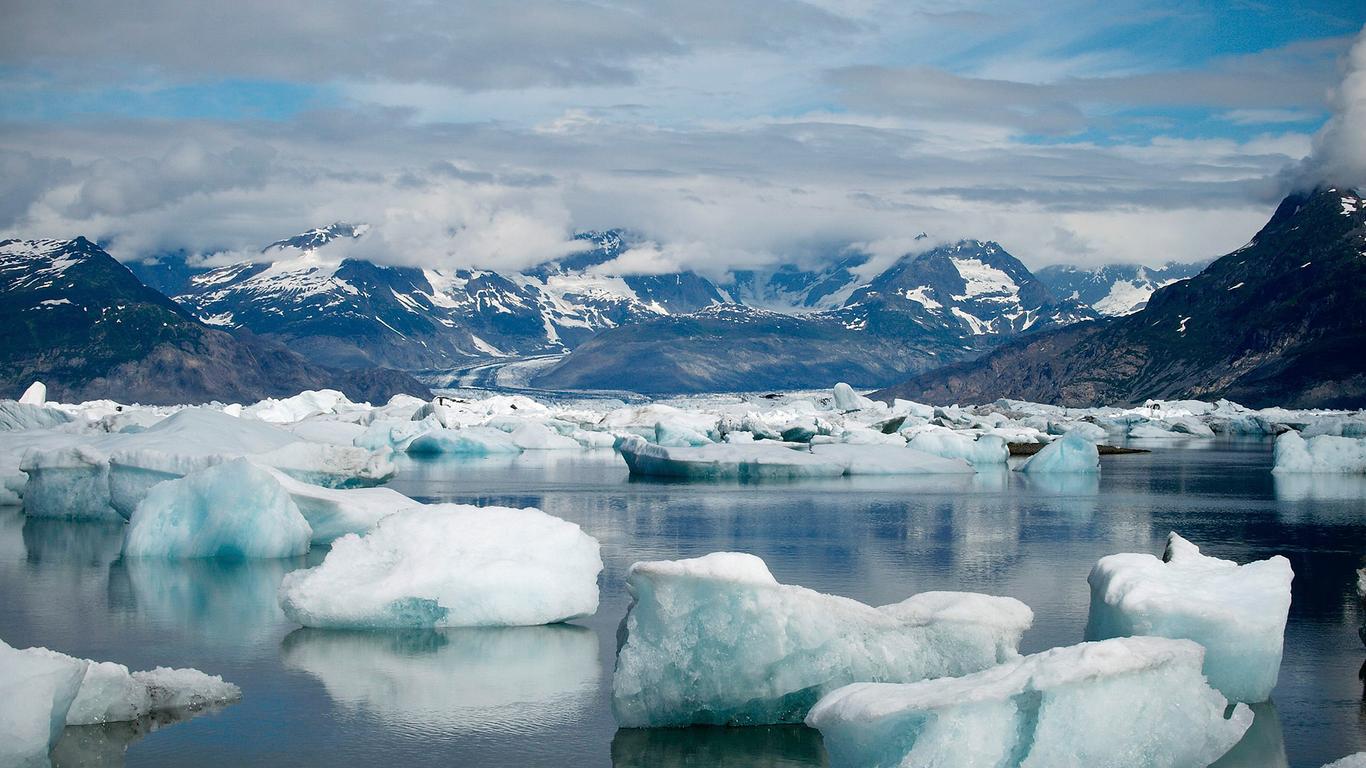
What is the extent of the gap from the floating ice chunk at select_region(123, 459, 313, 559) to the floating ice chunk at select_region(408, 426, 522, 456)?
34.4 m

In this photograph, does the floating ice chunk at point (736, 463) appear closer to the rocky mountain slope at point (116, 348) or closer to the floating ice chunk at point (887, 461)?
the floating ice chunk at point (887, 461)

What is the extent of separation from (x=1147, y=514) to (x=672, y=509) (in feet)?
32.4

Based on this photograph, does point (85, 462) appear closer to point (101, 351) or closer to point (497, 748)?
point (497, 748)

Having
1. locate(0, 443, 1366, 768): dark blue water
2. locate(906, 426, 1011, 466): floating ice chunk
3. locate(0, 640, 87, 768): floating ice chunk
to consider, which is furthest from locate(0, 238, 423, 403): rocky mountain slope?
locate(0, 640, 87, 768): floating ice chunk

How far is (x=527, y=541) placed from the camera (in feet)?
42.8

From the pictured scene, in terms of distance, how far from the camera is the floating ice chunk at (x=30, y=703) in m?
7.77

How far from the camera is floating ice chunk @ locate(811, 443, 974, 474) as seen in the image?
38.3 meters

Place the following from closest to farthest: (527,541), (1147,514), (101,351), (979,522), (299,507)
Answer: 1. (527,541)
2. (299,507)
3. (979,522)
4. (1147,514)
5. (101,351)

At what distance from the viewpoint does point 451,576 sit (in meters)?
12.7

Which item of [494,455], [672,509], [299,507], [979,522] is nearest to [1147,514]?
[979,522]

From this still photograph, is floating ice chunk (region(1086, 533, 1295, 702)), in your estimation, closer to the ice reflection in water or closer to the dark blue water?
the dark blue water

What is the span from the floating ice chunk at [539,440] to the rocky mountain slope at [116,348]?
369ft

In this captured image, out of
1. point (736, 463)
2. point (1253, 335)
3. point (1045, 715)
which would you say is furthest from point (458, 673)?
point (1253, 335)

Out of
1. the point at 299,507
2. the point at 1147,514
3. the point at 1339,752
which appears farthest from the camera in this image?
the point at 1147,514
